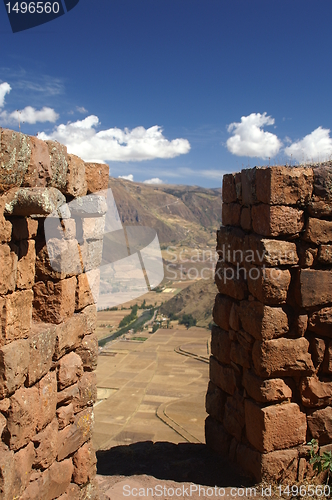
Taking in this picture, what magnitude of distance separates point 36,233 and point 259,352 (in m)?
4.24

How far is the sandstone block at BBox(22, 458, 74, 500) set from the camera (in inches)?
190

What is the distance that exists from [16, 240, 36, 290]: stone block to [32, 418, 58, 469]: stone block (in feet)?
5.86

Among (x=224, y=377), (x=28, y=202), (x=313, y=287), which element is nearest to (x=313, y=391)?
(x=313, y=287)

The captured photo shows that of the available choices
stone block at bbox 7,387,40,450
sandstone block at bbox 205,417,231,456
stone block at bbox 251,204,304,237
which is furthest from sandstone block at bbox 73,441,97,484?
stone block at bbox 251,204,304,237

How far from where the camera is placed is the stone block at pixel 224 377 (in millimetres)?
8329

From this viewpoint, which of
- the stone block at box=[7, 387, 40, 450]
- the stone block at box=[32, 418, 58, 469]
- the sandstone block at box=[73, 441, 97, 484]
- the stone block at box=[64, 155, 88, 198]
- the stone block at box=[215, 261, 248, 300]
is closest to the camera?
Answer: the stone block at box=[7, 387, 40, 450]

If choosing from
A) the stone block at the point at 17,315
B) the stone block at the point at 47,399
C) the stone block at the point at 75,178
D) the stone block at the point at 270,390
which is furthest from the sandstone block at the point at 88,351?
the stone block at the point at 270,390

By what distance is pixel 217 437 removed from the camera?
28.5 ft

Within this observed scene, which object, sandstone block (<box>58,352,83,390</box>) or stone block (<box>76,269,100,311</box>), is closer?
sandstone block (<box>58,352,83,390</box>)

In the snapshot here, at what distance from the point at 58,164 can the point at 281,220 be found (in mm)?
3747

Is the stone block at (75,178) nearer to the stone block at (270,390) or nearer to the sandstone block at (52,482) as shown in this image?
the sandstone block at (52,482)

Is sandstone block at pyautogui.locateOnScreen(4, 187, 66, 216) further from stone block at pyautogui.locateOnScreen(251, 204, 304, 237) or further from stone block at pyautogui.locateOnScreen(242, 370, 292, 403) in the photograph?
stone block at pyautogui.locateOnScreen(242, 370, 292, 403)

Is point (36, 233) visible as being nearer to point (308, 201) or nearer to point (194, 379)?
point (308, 201)

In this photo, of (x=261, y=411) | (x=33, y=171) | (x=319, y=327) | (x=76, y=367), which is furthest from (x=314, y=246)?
(x=33, y=171)
